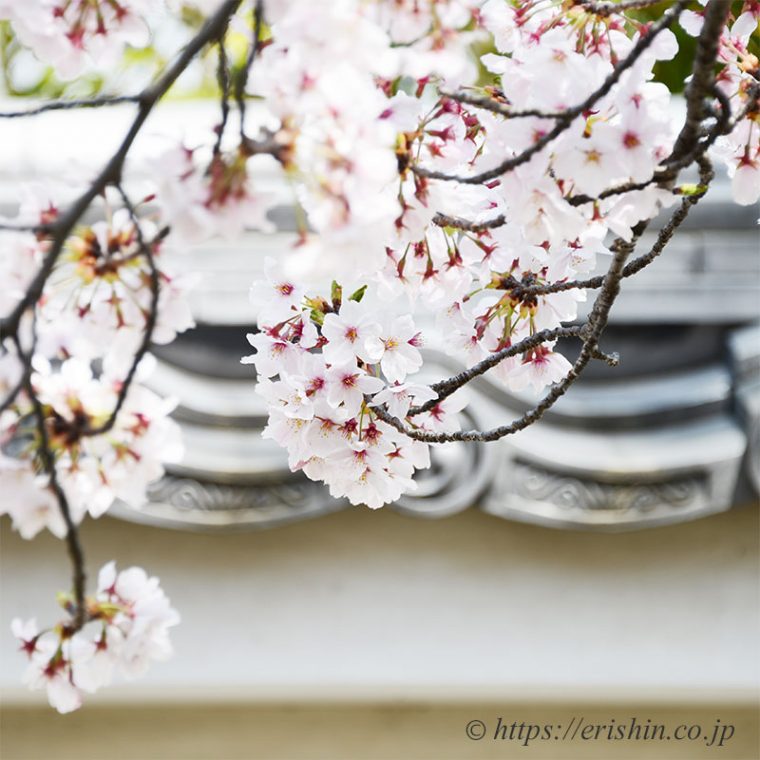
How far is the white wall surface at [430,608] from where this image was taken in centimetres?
181

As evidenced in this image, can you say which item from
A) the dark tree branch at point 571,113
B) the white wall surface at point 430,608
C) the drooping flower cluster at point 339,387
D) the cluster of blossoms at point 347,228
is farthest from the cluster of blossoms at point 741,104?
the white wall surface at point 430,608

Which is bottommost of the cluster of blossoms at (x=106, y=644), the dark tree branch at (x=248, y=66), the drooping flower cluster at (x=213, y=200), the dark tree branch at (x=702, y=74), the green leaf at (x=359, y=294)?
the cluster of blossoms at (x=106, y=644)

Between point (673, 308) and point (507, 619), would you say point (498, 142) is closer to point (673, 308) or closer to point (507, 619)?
point (673, 308)

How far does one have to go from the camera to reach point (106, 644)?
0.69 metres

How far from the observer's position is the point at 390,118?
0.55 metres

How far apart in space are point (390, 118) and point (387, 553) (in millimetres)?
1371

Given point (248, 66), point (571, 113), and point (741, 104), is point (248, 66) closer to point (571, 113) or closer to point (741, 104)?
point (571, 113)

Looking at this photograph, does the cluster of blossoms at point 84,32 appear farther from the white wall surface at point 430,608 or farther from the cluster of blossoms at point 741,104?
the white wall surface at point 430,608

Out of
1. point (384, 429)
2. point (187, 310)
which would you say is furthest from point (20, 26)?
point (384, 429)

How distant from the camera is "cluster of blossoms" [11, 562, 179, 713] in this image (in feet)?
2.27

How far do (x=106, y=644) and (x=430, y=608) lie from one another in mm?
1192

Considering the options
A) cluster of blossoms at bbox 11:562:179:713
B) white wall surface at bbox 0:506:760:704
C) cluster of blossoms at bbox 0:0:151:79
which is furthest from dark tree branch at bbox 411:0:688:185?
white wall surface at bbox 0:506:760:704

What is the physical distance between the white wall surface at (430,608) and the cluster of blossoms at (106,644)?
1.12m

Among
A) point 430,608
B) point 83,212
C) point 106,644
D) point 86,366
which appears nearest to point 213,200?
point 83,212
